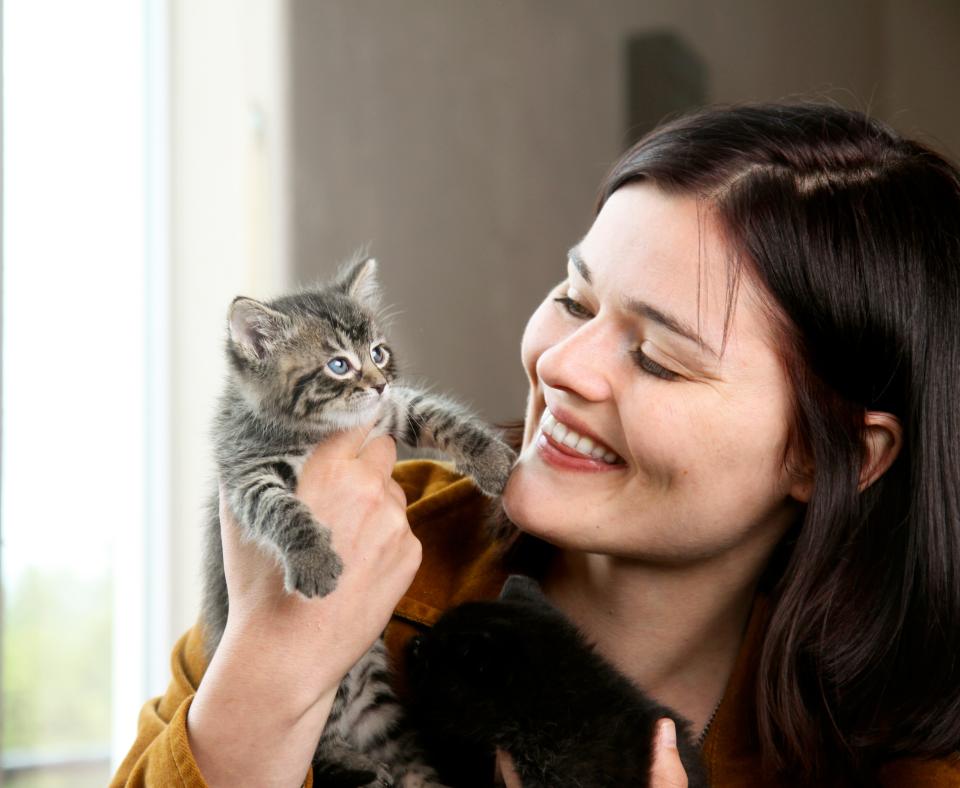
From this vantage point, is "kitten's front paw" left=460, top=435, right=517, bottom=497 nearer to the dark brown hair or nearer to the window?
the dark brown hair

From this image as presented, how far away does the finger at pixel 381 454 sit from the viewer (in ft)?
5.32

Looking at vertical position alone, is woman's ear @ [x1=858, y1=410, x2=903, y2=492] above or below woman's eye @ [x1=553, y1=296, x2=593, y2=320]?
below

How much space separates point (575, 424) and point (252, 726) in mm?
628

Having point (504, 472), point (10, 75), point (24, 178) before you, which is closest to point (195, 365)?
point (24, 178)

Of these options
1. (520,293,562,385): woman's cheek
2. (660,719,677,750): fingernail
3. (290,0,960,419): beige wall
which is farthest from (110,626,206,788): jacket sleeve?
(290,0,960,419): beige wall

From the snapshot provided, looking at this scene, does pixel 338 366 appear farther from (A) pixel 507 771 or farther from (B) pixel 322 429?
(A) pixel 507 771

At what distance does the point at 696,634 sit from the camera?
176 cm

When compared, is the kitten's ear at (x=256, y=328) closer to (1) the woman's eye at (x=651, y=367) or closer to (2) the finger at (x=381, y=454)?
(2) the finger at (x=381, y=454)

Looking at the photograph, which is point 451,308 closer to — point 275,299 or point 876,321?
point 275,299

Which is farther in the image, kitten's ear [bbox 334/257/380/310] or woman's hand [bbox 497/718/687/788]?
kitten's ear [bbox 334/257/380/310]

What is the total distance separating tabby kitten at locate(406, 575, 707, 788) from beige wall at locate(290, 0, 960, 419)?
188cm

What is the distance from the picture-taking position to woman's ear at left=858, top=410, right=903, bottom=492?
5.29ft

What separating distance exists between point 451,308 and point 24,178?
1.44m

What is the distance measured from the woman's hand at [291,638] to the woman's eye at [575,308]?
419mm
